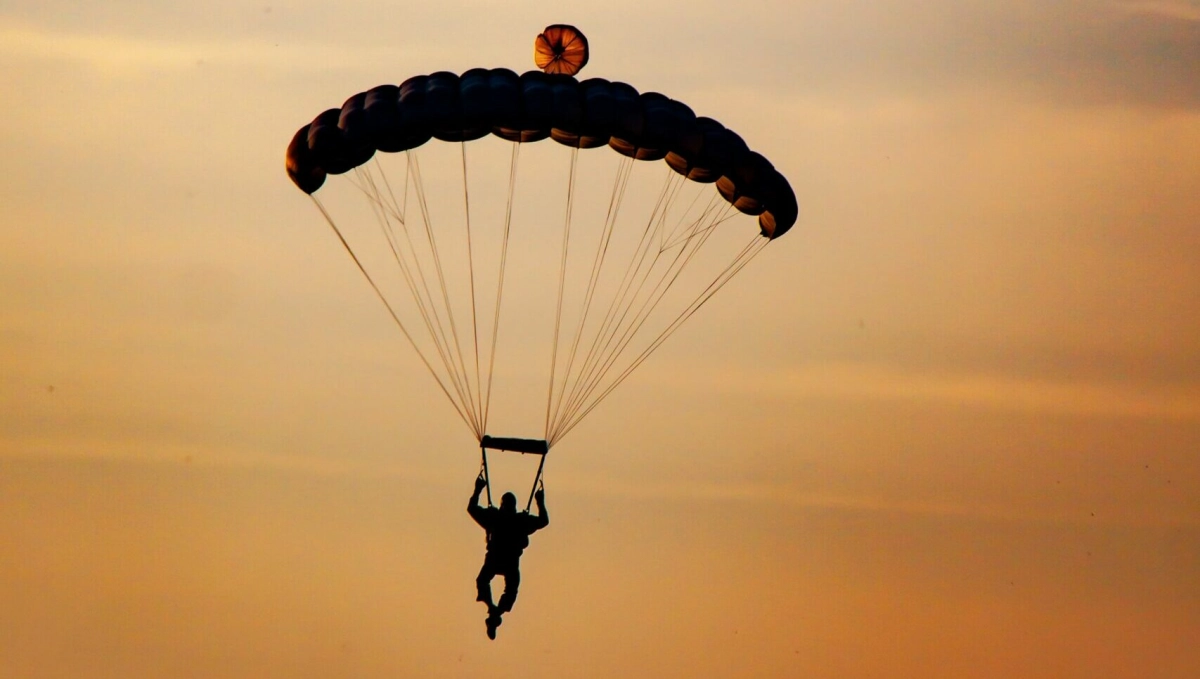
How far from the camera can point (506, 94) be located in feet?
148

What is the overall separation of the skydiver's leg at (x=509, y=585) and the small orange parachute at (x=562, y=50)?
8.44 metres

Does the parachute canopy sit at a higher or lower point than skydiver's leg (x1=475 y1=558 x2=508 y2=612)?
higher

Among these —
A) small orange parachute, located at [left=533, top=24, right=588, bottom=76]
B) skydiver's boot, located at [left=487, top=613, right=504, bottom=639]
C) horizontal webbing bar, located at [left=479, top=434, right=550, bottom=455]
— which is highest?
small orange parachute, located at [left=533, top=24, right=588, bottom=76]

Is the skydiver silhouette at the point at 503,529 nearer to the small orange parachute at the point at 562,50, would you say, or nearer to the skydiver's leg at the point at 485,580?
the skydiver's leg at the point at 485,580

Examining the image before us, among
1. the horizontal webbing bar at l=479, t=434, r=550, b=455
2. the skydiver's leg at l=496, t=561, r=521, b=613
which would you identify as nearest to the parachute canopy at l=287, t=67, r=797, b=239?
the horizontal webbing bar at l=479, t=434, r=550, b=455

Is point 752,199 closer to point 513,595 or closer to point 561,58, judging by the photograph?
point 561,58

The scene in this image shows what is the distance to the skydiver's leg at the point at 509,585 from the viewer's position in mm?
46156

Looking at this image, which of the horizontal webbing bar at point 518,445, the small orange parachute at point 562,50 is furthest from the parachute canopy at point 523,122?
the horizontal webbing bar at point 518,445

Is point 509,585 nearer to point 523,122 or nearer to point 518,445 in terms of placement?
point 518,445

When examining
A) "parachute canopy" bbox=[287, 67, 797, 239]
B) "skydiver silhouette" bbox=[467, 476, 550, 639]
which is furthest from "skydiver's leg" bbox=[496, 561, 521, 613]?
"parachute canopy" bbox=[287, 67, 797, 239]

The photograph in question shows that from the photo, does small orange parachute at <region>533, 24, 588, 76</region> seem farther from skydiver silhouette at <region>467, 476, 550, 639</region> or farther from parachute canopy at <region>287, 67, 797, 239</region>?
skydiver silhouette at <region>467, 476, 550, 639</region>

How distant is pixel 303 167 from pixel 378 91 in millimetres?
1963

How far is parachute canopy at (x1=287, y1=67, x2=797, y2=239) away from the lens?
45.2m

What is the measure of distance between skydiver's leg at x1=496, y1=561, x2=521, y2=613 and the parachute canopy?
286 inches
